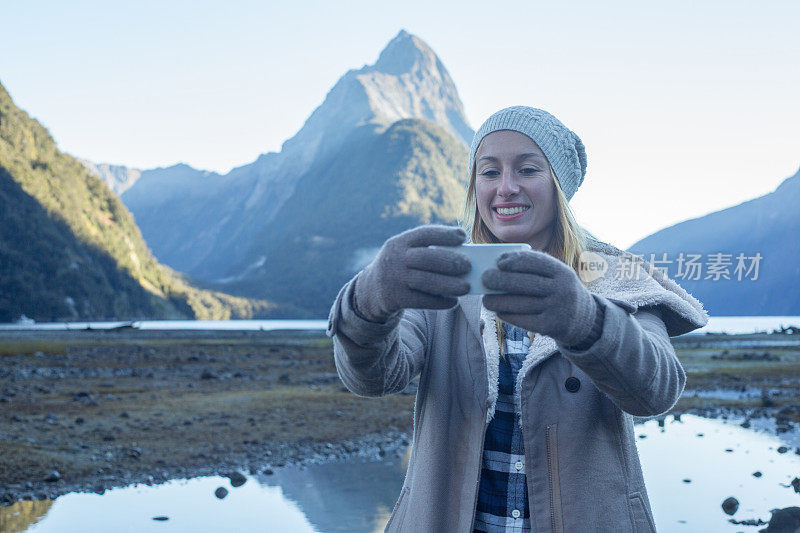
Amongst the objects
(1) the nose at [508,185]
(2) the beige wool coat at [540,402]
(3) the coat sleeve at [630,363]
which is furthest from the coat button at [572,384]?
(1) the nose at [508,185]

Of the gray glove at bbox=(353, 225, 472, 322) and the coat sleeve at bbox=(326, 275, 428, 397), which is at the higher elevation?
the gray glove at bbox=(353, 225, 472, 322)

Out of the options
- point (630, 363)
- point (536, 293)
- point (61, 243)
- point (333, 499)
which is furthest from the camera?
point (61, 243)

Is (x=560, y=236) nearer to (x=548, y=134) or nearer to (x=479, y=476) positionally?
(x=548, y=134)

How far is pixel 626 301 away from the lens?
206 cm

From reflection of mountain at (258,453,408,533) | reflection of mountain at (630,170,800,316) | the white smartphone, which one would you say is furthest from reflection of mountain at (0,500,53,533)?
reflection of mountain at (630,170,800,316)

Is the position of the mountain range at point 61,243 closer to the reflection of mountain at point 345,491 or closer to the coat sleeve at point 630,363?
the reflection of mountain at point 345,491

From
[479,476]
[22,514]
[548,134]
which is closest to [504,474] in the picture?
[479,476]

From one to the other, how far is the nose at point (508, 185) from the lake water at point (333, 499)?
6491 mm

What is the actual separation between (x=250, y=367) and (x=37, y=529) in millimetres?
22993

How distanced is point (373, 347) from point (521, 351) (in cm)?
61

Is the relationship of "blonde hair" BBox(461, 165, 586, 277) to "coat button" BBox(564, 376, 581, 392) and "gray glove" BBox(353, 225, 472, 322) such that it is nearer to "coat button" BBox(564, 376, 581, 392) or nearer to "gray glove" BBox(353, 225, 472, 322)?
"coat button" BBox(564, 376, 581, 392)

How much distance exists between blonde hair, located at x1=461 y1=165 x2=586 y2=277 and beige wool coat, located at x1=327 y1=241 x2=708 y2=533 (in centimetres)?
Result: 12

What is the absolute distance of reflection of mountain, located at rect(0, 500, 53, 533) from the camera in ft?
25.3

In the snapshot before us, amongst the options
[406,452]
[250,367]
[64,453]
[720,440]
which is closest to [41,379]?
[250,367]
